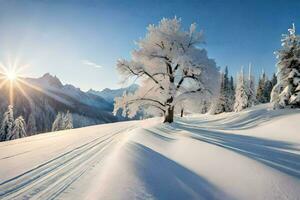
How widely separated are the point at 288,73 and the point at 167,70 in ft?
45.1

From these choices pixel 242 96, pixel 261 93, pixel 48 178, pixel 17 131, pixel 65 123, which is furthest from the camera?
pixel 261 93

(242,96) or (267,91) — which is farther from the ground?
(267,91)

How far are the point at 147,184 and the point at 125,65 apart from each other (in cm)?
1745

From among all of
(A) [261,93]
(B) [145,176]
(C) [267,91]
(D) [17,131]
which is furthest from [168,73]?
(C) [267,91]

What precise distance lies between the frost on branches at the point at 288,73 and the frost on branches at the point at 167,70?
9.55m

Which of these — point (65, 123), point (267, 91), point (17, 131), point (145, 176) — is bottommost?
point (17, 131)

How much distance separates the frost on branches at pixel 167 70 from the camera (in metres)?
Result: 21.7

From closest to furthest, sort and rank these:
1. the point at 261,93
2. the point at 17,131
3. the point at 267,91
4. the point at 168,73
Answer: the point at 168,73 < the point at 17,131 < the point at 261,93 < the point at 267,91

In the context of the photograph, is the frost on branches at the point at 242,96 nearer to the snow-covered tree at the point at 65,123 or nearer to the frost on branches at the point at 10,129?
the snow-covered tree at the point at 65,123

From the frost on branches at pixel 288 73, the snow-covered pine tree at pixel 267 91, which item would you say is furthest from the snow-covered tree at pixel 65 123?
the snow-covered pine tree at pixel 267 91

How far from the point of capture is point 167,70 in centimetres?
2281

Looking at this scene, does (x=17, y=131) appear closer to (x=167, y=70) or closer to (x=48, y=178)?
(x=167, y=70)

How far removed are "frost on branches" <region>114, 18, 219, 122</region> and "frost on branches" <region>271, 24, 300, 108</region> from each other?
31.3 ft

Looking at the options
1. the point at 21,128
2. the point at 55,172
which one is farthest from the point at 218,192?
the point at 21,128
